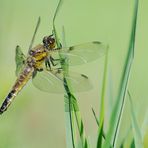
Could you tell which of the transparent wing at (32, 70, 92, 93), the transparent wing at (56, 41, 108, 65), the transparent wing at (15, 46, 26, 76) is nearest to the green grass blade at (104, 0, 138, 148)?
the transparent wing at (32, 70, 92, 93)

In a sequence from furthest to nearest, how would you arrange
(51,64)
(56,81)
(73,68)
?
(73,68)
(51,64)
(56,81)

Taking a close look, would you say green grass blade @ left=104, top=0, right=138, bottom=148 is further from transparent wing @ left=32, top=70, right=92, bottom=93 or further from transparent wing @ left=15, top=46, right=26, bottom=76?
transparent wing @ left=15, top=46, right=26, bottom=76

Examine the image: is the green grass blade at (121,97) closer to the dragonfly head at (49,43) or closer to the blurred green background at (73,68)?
the blurred green background at (73,68)

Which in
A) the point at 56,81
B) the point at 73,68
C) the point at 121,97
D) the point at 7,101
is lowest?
the point at 73,68

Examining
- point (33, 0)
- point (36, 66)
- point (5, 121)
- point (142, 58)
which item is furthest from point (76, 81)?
point (33, 0)

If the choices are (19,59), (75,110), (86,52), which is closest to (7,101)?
(19,59)

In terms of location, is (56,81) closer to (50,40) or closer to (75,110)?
(50,40)

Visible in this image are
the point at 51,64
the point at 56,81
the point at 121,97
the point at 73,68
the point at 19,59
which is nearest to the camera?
the point at 121,97
